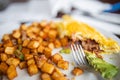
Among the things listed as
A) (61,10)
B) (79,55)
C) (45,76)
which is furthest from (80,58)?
(61,10)

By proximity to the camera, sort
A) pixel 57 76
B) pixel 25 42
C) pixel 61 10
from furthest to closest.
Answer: pixel 61 10
pixel 25 42
pixel 57 76

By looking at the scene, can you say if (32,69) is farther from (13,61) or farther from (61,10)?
(61,10)

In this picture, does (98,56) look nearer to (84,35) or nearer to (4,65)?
(84,35)

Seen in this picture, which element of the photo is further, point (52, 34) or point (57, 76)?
point (52, 34)

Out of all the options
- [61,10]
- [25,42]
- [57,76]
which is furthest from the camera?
[61,10]

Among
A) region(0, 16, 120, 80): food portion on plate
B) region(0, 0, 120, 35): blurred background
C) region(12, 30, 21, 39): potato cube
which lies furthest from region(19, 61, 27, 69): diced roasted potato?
region(0, 0, 120, 35): blurred background

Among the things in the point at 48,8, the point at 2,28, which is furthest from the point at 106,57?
the point at 48,8

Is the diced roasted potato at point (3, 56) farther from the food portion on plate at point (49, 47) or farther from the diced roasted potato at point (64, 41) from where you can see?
the diced roasted potato at point (64, 41)

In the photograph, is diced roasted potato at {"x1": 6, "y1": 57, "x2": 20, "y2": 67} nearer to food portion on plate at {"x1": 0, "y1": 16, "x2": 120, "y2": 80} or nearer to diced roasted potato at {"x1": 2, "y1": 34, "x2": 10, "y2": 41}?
food portion on plate at {"x1": 0, "y1": 16, "x2": 120, "y2": 80}
